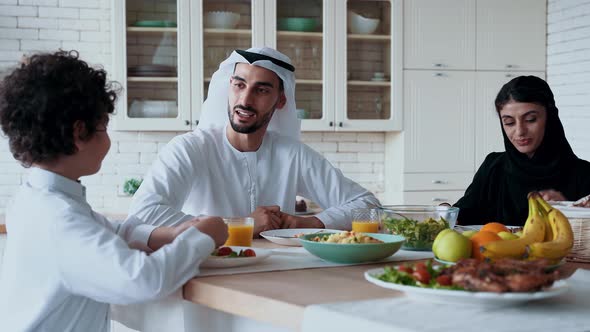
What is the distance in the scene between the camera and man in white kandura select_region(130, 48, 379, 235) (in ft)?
9.32

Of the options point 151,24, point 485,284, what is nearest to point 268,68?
point 485,284

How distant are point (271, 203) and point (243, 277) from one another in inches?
53.8

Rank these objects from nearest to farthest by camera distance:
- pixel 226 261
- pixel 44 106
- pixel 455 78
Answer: pixel 44 106
pixel 226 261
pixel 455 78

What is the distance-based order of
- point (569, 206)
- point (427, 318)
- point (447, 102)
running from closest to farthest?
point (427, 318), point (569, 206), point (447, 102)

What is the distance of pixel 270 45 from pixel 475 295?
3.76 m

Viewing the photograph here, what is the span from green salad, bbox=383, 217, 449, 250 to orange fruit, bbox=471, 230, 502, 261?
1.06 feet

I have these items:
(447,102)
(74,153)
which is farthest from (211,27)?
(74,153)

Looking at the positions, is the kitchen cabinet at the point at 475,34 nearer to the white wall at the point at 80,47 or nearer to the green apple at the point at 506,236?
the white wall at the point at 80,47

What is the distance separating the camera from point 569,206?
2064 millimetres

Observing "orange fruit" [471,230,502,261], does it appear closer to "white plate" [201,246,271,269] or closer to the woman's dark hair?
"white plate" [201,246,271,269]

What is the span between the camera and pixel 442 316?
1.33 meters

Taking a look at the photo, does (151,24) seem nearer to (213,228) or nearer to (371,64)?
(371,64)

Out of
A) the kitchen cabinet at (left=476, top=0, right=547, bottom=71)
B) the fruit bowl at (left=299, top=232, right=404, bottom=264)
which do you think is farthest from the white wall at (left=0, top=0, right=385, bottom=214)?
the fruit bowl at (left=299, top=232, right=404, bottom=264)

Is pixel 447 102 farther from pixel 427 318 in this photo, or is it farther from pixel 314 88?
pixel 427 318
